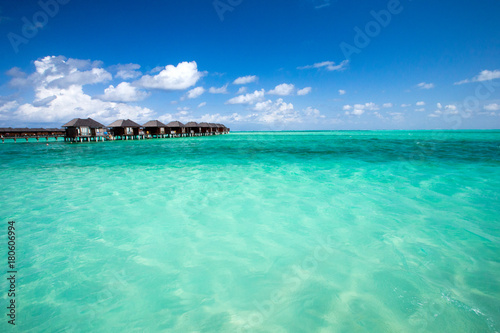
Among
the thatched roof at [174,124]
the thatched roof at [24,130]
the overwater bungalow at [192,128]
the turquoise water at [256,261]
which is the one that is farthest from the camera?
the overwater bungalow at [192,128]

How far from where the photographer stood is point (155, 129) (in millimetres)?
51125

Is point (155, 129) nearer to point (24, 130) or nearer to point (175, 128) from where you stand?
point (175, 128)

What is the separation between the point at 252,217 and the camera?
562cm

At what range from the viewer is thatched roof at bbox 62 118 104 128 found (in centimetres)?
3581

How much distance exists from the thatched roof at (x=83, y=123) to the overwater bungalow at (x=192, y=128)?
2226 centimetres

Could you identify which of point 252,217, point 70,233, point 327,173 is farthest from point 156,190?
point 327,173

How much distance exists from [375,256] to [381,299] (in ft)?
3.56

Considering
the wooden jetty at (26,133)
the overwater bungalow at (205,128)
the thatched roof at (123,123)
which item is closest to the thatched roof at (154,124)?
the thatched roof at (123,123)

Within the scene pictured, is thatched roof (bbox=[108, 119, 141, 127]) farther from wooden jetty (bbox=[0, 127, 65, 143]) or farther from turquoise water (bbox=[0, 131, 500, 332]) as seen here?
turquoise water (bbox=[0, 131, 500, 332])

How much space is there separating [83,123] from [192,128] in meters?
29.4

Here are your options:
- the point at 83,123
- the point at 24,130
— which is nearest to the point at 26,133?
the point at 24,130

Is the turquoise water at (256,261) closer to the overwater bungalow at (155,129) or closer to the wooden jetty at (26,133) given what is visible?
the overwater bungalow at (155,129)

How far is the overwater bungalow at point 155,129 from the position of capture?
48.4m

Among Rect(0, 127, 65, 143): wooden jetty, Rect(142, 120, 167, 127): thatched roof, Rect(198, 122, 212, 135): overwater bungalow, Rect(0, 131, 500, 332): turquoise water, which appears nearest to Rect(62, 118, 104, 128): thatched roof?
Rect(0, 127, 65, 143): wooden jetty
